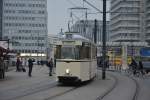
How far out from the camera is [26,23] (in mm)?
151000

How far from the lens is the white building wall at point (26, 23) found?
14012cm

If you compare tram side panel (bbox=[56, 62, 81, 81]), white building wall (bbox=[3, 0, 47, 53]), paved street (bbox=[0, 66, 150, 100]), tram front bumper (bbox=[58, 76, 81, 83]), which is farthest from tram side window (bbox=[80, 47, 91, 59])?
white building wall (bbox=[3, 0, 47, 53])

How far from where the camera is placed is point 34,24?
153 meters

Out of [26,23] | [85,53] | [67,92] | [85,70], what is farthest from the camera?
[26,23]

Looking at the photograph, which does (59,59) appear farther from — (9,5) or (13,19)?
(13,19)

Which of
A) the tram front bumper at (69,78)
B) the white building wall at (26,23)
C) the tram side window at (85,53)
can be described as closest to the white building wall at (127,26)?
the white building wall at (26,23)

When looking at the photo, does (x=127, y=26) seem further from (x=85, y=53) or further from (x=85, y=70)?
(x=85, y=70)

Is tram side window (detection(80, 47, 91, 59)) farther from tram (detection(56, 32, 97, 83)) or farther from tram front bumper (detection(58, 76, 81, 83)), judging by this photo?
tram front bumper (detection(58, 76, 81, 83))

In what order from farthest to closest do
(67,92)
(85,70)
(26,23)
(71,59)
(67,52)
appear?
(26,23), (85,70), (67,52), (71,59), (67,92)

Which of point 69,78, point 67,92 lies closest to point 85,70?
point 69,78

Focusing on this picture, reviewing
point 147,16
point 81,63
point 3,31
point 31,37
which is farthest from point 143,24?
point 81,63

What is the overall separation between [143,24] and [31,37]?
4164 centimetres

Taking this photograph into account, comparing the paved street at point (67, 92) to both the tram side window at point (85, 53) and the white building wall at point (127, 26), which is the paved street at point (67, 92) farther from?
the white building wall at point (127, 26)

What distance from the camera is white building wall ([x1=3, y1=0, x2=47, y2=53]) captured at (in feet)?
460
